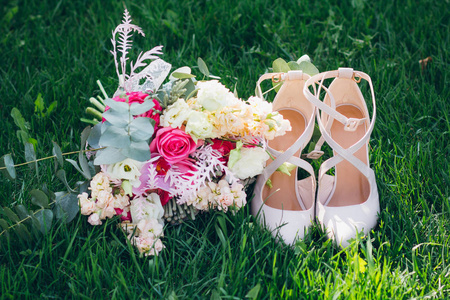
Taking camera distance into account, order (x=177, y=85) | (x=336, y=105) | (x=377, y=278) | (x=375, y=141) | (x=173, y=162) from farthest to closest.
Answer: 1. (x=375, y=141)
2. (x=336, y=105)
3. (x=177, y=85)
4. (x=173, y=162)
5. (x=377, y=278)

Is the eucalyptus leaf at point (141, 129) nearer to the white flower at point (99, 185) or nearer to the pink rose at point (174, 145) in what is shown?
the pink rose at point (174, 145)

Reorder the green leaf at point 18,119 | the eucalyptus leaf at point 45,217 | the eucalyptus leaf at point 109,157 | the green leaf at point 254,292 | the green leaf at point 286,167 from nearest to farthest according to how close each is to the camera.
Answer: the green leaf at point 254,292 → the eucalyptus leaf at point 109,157 → the eucalyptus leaf at point 45,217 → the green leaf at point 286,167 → the green leaf at point 18,119

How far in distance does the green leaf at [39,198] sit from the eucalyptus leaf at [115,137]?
11.7 inches

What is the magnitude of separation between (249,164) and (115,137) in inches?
17.9

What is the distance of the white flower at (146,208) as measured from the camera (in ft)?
5.15

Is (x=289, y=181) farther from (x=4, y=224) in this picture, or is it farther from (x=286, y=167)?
(x=4, y=224)

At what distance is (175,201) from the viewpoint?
1.65 m

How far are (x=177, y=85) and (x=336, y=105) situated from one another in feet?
2.23

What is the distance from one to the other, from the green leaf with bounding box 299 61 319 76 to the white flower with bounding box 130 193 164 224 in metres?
0.80

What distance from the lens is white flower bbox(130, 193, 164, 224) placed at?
5.15ft

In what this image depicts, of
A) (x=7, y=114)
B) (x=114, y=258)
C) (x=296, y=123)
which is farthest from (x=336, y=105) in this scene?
(x=7, y=114)

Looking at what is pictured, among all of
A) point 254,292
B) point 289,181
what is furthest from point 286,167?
point 254,292

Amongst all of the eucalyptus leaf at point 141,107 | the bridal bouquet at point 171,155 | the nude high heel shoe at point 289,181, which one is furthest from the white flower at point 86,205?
the nude high heel shoe at point 289,181

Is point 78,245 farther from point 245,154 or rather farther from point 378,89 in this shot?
point 378,89
